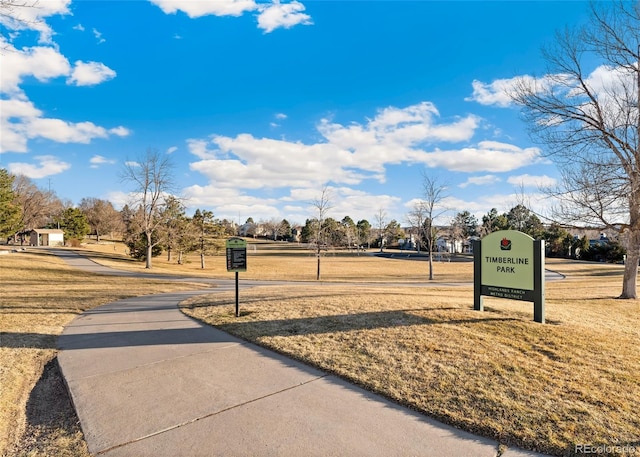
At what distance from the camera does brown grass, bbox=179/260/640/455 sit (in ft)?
11.1

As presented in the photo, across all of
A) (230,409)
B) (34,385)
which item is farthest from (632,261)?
(34,385)

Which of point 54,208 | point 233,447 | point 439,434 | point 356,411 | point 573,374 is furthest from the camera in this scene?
point 54,208

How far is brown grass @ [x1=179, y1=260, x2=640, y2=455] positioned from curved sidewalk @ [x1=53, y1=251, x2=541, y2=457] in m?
0.31

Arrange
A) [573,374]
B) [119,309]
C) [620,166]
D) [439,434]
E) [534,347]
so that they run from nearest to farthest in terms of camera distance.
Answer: [439,434] < [573,374] < [534,347] < [119,309] < [620,166]

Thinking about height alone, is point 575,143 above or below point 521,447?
above

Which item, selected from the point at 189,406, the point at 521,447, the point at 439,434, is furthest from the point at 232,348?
the point at 521,447

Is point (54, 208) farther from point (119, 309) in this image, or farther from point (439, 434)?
point (439, 434)

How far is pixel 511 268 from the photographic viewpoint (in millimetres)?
7582

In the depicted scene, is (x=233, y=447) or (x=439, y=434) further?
(x=439, y=434)

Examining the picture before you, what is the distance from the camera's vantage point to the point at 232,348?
5.82 meters

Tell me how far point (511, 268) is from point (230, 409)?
6409 mm

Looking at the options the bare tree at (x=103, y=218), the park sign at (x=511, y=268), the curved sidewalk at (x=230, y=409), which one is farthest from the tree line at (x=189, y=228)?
the curved sidewalk at (x=230, y=409)

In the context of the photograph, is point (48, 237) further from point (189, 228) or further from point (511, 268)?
point (511, 268)

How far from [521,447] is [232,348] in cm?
419
